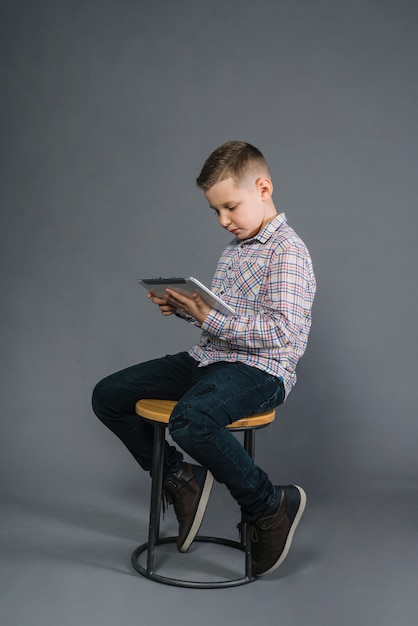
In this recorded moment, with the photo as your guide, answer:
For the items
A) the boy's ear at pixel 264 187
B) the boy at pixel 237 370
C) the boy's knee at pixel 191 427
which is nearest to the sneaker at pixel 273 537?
the boy at pixel 237 370

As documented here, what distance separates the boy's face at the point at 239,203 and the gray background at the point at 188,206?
0.89 m

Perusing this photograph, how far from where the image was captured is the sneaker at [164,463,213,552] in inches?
87.0

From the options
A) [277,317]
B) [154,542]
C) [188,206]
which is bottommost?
[154,542]

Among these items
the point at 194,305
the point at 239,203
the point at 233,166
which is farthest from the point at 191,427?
the point at 233,166

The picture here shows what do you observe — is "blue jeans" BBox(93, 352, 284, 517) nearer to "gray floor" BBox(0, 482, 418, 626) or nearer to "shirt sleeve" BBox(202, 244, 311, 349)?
"shirt sleeve" BBox(202, 244, 311, 349)

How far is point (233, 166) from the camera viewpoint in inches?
86.2

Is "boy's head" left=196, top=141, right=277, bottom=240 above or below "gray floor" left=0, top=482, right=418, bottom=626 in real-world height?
above

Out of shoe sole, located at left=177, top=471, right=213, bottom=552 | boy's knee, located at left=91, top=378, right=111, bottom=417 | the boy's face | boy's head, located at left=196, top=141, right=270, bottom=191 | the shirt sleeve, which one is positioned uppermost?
boy's head, located at left=196, top=141, right=270, bottom=191

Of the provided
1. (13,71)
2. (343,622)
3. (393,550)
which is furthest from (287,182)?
(343,622)

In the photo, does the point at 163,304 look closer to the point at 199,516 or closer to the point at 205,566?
the point at 199,516

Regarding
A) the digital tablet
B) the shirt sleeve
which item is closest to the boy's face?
the shirt sleeve

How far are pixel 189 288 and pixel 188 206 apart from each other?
A: 1.23 metres

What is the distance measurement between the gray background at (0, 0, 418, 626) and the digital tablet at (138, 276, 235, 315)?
1016 mm

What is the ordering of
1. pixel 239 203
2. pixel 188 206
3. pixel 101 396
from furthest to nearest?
pixel 188 206 → pixel 101 396 → pixel 239 203
